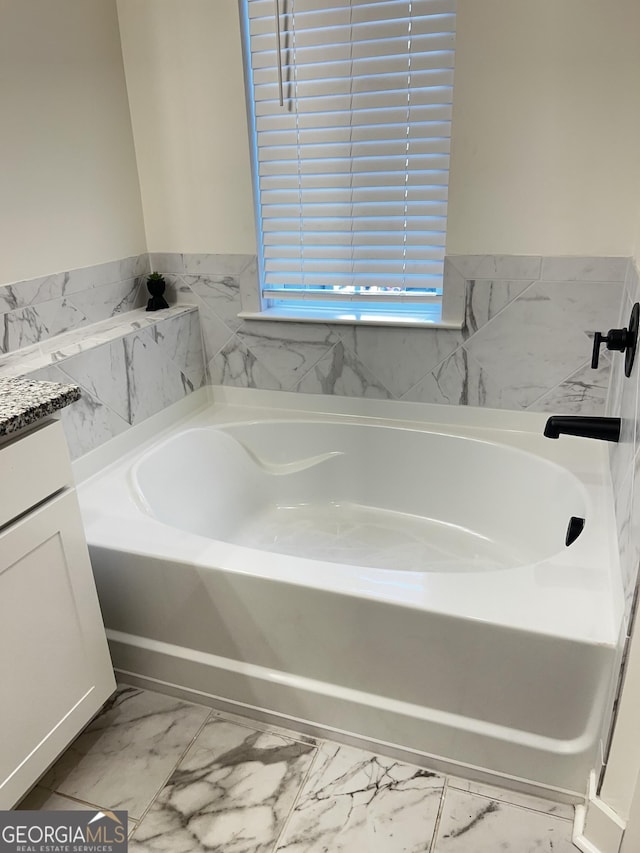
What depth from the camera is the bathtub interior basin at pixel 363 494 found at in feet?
6.44

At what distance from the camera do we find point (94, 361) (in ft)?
6.14

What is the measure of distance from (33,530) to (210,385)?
133 centimetres

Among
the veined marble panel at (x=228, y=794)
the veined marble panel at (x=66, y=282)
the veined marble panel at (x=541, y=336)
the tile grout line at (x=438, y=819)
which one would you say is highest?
the veined marble panel at (x=66, y=282)

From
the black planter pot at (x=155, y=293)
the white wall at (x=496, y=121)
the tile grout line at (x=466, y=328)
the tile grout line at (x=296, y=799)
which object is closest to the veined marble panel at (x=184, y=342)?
the black planter pot at (x=155, y=293)

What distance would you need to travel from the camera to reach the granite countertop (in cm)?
112

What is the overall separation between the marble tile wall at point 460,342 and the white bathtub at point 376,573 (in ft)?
0.29

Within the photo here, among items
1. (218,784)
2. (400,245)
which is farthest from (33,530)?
(400,245)

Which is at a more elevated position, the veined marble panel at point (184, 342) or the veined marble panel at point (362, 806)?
the veined marble panel at point (184, 342)

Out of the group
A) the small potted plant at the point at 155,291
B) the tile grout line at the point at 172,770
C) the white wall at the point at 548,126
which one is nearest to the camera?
the tile grout line at the point at 172,770

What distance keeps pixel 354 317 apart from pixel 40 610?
1.37 metres

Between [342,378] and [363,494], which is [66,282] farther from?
[363,494]

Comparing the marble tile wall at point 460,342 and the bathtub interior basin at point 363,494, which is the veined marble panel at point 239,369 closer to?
the marble tile wall at point 460,342

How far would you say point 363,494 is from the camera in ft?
7.50

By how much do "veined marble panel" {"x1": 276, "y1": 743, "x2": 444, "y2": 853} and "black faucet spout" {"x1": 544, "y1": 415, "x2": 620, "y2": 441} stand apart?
Answer: 0.88 m
